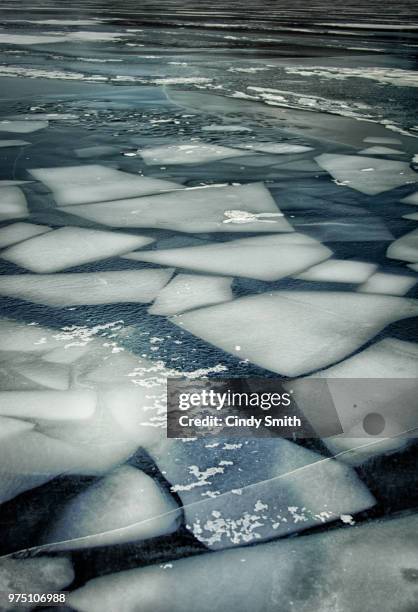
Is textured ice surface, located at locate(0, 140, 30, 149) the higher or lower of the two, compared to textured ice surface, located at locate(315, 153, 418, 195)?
lower

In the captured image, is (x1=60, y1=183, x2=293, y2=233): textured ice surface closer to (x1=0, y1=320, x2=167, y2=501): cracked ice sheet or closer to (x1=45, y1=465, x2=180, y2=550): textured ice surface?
(x1=0, y1=320, x2=167, y2=501): cracked ice sheet

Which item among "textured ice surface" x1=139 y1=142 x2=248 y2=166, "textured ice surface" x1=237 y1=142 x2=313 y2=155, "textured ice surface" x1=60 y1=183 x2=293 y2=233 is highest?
"textured ice surface" x1=60 y1=183 x2=293 y2=233

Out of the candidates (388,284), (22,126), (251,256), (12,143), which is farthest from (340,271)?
(22,126)

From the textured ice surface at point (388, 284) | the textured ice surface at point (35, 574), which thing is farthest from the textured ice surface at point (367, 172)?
the textured ice surface at point (35, 574)

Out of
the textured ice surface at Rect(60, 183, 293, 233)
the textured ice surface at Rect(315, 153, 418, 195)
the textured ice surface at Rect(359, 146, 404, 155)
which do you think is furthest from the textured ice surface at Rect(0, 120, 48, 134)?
the textured ice surface at Rect(359, 146, 404, 155)

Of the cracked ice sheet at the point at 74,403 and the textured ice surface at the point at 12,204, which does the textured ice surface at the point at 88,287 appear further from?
the textured ice surface at the point at 12,204

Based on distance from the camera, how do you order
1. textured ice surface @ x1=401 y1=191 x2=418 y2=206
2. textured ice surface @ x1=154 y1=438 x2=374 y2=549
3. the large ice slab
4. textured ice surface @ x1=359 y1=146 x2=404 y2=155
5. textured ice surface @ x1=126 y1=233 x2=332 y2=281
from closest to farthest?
1. textured ice surface @ x1=154 y1=438 x2=374 y2=549
2. the large ice slab
3. textured ice surface @ x1=126 y1=233 x2=332 y2=281
4. textured ice surface @ x1=401 y1=191 x2=418 y2=206
5. textured ice surface @ x1=359 y1=146 x2=404 y2=155
